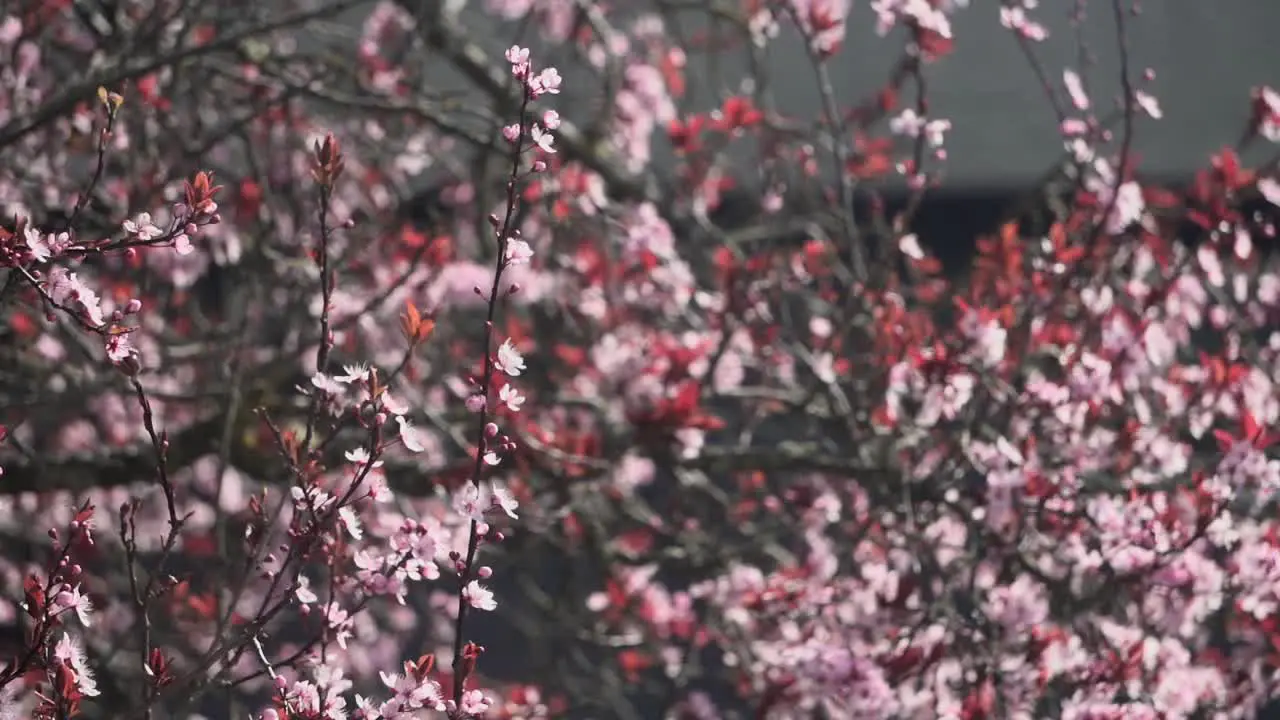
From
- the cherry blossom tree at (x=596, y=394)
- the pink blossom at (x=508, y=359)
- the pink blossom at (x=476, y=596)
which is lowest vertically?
the pink blossom at (x=476, y=596)

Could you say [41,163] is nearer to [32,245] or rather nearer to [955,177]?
[32,245]

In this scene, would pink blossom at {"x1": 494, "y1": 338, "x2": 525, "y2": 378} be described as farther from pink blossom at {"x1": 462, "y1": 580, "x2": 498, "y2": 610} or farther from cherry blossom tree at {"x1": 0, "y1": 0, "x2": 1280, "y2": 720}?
pink blossom at {"x1": 462, "y1": 580, "x2": 498, "y2": 610}

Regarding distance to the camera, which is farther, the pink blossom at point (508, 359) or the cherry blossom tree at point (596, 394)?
the cherry blossom tree at point (596, 394)

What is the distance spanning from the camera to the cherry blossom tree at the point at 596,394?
2568 millimetres

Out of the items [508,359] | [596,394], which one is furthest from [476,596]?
[596,394]

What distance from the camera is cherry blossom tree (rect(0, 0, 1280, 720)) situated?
8.43 ft

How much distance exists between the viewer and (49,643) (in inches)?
91.0

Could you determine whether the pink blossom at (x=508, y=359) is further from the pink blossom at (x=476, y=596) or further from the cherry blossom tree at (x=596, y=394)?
the pink blossom at (x=476, y=596)

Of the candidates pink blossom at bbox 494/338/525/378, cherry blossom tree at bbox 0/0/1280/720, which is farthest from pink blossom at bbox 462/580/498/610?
pink blossom at bbox 494/338/525/378

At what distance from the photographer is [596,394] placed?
5.48 metres

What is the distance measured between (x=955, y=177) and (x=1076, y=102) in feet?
Result: 10.6

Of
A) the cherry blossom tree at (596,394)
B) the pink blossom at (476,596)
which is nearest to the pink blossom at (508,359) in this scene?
the cherry blossom tree at (596,394)

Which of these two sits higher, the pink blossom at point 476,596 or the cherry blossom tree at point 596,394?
the cherry blossom tree at point 596,394

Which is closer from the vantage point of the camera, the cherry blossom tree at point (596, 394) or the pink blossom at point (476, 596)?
the pink blossom at point (476, 596)
